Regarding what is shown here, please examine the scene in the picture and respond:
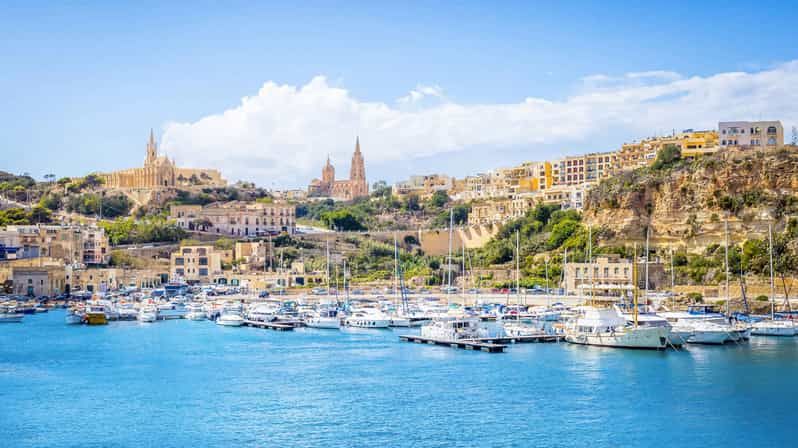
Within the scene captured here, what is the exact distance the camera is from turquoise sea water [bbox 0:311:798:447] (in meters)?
25.9

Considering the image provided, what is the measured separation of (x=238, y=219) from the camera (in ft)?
Answer: 287

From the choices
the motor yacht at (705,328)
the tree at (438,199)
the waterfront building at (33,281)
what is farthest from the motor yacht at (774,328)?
the tree at (438,199)

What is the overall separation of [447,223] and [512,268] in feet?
88.9

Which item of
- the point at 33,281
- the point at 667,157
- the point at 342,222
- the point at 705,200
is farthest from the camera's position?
the point at 342,222

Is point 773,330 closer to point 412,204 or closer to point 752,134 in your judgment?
point 752,134

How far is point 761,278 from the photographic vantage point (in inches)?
2005

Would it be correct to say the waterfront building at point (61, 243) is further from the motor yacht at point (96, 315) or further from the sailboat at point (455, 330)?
the sailboat at point (455, 330)

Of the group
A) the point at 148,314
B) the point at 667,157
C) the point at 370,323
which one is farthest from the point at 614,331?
the point at 667,157

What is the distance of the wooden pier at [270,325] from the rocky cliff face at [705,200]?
67.8 feet

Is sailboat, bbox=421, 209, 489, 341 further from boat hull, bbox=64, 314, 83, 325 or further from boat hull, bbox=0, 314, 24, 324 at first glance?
boat hull, bbox=0, 314, 24, 324

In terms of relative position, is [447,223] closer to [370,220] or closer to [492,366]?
[370,220]

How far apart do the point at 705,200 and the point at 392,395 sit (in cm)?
3347

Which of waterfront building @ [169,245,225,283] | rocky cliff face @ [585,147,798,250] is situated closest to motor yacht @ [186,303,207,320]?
waterfront building @ [169,245,225,283]

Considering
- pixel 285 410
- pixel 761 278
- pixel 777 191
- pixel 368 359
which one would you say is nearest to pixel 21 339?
pixel 368 359
